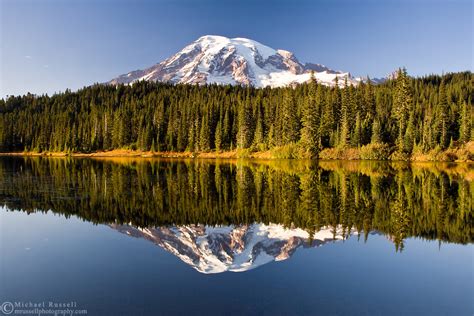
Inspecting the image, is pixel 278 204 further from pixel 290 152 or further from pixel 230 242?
pixel 290 152

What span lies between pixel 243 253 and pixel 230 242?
6.30 ft

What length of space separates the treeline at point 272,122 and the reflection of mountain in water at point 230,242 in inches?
3287

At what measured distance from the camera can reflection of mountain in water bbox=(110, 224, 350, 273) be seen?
1578 cm

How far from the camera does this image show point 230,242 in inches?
740

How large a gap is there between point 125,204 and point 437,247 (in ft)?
64.8

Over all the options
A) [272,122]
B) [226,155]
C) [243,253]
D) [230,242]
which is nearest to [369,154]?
[272,122]

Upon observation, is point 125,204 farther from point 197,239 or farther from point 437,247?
point 437,247

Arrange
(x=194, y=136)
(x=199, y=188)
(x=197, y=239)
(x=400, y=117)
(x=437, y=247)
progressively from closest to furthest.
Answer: (x=437, y=247) < (x=197, y=239) < (x=199, y=188) < (x=400, y=117) < (x=194, y=136)

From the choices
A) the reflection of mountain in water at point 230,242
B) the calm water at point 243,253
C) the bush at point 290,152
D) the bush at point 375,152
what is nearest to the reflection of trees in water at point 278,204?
the calm water at point 243,253

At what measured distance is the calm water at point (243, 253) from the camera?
11641mm

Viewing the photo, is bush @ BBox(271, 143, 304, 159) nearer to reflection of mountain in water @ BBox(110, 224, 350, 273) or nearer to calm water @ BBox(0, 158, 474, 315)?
calm water @ BBox(0, 158, 474, 315)

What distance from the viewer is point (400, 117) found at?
103875mm

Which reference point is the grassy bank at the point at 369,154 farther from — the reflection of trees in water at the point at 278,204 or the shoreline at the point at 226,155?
the reflection of trees in water at the point at 278,204

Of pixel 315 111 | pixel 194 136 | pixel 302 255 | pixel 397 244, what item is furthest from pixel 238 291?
pixel 194 136
